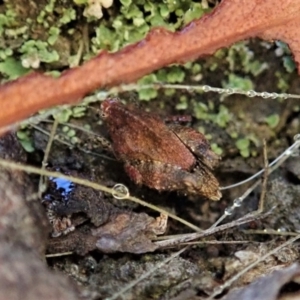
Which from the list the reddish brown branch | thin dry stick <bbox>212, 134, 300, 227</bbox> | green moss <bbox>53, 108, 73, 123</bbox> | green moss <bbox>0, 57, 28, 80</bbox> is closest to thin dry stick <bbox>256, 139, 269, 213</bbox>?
thin dry stick <bbox>212, 134, 300, 227</bbox>

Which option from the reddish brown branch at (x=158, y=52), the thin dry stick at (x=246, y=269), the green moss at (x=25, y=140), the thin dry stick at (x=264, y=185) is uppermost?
the reddish brown branch at (x=158, y=52)

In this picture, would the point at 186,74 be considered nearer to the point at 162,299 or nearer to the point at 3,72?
the point at 3,72

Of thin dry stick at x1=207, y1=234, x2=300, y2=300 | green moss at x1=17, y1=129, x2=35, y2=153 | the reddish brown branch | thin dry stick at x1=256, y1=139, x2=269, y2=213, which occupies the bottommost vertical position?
green moss at x1=17, y1=129, x2=35, y2=153

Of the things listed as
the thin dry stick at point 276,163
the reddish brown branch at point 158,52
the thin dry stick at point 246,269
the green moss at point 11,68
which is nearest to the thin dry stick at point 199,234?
the thin dry stick at point 276,163

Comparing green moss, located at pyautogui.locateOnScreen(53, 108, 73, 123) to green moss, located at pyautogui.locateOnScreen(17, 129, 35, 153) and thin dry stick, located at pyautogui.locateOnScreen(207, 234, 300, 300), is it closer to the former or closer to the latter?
green moss, located at pyautogui.locateOnScreen(17, 129, 35, 153)

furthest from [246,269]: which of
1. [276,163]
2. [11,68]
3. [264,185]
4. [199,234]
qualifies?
[11,68]

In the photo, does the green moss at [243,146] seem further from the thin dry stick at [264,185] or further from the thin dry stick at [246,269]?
the thin dry stick at [246,269]

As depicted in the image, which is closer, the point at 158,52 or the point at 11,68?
the point at 158,52

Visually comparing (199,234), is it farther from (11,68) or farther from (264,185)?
(11,68)
